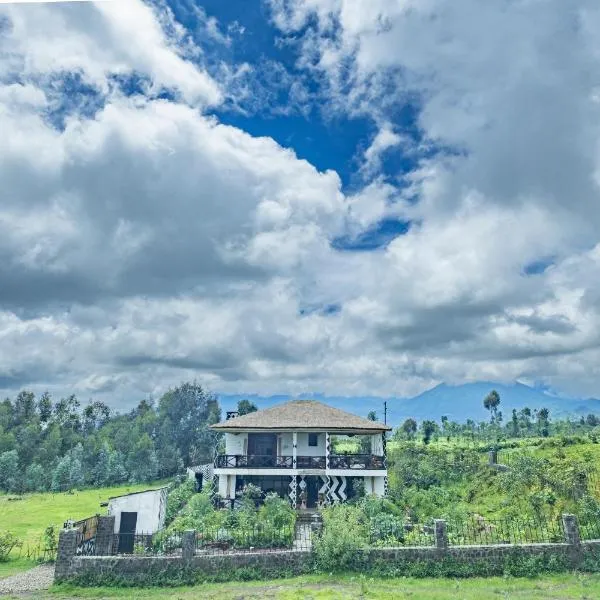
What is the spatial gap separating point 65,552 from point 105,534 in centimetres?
318

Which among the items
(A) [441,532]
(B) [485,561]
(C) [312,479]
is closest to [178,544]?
(A) [441,532]

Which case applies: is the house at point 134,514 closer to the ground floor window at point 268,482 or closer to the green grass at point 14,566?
the green grass at point 14,566

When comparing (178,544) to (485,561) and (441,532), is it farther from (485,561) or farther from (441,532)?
(485,561)

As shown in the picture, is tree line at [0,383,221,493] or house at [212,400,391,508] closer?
house at [212,400,391,508]

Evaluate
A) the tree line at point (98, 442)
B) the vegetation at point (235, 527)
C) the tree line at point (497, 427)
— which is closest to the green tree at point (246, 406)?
the tree line at point (98, 442)

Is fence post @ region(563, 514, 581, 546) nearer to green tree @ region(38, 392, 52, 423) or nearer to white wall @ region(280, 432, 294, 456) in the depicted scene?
white wall @ region(280, 432, 294, 456)

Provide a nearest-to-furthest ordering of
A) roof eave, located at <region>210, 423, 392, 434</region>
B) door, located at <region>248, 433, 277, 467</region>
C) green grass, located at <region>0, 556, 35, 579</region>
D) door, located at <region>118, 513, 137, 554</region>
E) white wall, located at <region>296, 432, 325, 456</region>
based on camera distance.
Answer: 1. green grass, located at <region>0, 556, 35, 579</region>
2. door, located at <region>118, 513, 137, 554</region>
3. roof eave, located at <region>210, 423, 392, 434</region>
4. white wall, located at <region>296, 432, 325, 456</region>
5. door, located at <region>248, 433, 277, 467</region>

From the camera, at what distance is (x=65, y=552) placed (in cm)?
1530

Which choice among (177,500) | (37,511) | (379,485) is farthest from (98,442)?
(379,485)

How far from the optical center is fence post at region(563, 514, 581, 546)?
15422 millimetres

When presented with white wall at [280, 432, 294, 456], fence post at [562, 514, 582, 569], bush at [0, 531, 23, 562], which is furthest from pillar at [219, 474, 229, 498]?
Answer: fence post at [562, 514, 582, 569]

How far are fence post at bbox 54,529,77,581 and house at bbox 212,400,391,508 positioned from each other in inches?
455

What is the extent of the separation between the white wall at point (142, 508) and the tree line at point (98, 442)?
23746mm

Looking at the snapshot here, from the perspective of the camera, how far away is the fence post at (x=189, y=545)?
15.4m
